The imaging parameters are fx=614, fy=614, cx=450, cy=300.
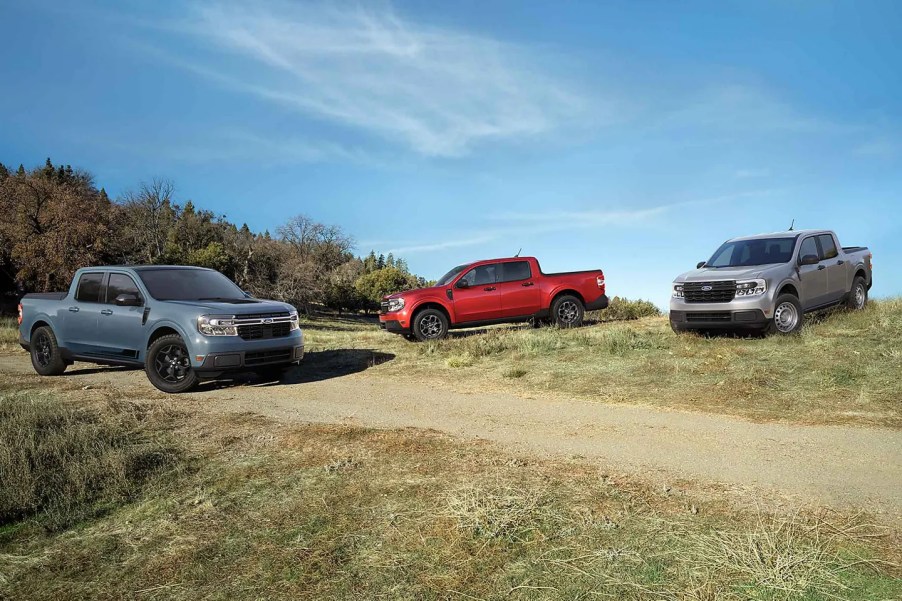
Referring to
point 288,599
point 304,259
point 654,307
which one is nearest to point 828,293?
point 654,307

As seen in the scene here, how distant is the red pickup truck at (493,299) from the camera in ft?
50.1

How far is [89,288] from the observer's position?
11.0 meters

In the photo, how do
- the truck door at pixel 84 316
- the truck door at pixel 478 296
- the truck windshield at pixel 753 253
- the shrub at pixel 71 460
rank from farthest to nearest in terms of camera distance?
1. the truck door at pixel 478 296
2. the truck windshield at pixel 753 253
3. the truck door at pixel 84 316
4. the shrub at pixel 71 460

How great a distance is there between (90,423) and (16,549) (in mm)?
3476

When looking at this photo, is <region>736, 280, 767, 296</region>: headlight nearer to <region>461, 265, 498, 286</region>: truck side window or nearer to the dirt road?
the dirt road

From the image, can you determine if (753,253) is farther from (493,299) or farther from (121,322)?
(121,322)

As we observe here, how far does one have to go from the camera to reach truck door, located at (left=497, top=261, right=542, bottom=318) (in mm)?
15828

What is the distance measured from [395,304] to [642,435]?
31.6 feet

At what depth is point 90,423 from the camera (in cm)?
723

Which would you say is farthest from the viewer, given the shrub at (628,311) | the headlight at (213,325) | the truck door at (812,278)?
the shrub at (628,311)

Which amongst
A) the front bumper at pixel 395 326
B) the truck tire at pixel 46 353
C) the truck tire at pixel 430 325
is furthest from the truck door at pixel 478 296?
the truck tire at pixel 46 353

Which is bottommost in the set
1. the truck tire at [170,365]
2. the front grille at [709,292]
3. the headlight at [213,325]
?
the truck tire at [170,365]

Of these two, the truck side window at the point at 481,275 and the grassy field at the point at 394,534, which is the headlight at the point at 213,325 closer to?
the grassy field at the point at 394,534

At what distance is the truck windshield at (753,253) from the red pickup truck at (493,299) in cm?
333
